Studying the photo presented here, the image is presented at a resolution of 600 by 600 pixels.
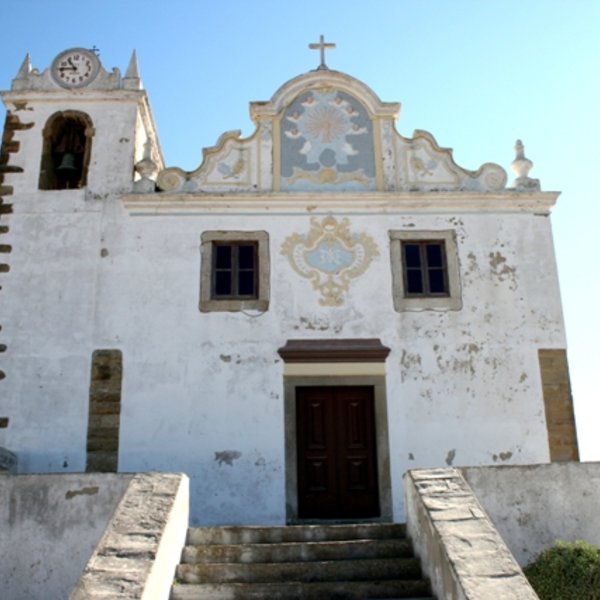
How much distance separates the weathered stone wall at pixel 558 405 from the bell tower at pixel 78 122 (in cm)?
648

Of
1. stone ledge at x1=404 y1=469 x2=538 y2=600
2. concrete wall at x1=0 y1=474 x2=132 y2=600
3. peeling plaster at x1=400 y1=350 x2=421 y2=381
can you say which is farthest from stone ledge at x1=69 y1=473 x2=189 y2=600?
peeling plaster at x1=400 y1=350 x2=421 y2=381

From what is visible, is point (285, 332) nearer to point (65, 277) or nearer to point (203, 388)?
point (203, 388)

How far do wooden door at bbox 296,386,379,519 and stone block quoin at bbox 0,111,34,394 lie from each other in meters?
4.26

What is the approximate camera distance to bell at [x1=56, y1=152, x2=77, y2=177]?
42.5 feet

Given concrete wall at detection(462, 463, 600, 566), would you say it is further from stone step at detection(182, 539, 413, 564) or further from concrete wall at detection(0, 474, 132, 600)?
concrete wall at detection(0, 474, 132, 600)

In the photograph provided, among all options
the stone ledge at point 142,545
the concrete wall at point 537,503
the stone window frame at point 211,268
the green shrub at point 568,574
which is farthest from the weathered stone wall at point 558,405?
the stone ledge at point 142,545

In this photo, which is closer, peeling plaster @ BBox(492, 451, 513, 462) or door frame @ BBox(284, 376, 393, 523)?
door frame @ BBox(284, 376, 393, 523)

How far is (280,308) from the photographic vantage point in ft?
38.5

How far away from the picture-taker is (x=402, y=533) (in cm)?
759

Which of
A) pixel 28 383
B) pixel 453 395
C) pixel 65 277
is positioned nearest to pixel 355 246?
pixel 453 395

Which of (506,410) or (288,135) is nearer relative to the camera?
(506,410)

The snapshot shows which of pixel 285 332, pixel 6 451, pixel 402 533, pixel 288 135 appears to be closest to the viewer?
pixel 402 533

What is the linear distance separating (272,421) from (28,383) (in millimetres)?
3284

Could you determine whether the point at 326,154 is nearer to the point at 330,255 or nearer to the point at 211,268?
the point at 330,255
